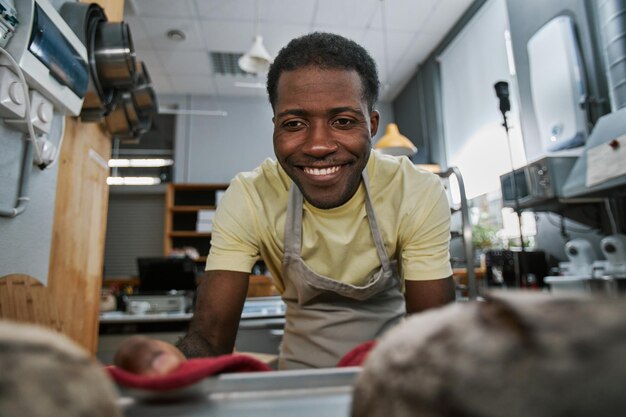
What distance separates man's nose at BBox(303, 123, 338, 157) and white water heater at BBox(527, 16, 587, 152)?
98.2 inches

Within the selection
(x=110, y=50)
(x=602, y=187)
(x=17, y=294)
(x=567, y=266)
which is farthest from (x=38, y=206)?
(x=567, y=266)

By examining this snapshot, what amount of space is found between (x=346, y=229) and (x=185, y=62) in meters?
4.98

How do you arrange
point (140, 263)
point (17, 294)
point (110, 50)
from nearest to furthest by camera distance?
point (17, 294), point (110, 50), point (140, 263)

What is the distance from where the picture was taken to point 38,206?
1.31m

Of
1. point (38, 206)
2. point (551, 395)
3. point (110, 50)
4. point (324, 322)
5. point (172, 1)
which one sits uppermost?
point (172, 1)

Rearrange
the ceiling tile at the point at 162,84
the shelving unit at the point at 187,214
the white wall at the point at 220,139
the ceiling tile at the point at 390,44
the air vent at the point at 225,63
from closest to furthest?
the ceiling tile at the point at 390,44 < the air vent at the point at 225,63 < the shelving unit at the point at 187,214 < the ceiling tile at the point at 162,84 < the white wall at the point at 220,139

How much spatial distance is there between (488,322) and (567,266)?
112 inches

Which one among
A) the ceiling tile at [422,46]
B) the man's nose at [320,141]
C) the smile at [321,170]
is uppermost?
the ceiling tile at [422,46]

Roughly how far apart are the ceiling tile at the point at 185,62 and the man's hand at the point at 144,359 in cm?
528

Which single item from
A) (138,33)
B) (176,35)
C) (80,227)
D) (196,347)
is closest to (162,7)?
(176,35)

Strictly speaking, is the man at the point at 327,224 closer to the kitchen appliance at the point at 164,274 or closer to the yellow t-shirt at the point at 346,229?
the yellow t-shirt at the point at 346,229

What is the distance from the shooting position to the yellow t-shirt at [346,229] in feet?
3.54

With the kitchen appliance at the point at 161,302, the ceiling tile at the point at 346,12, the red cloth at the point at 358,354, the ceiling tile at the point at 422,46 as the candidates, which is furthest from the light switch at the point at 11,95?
the ceiling tile at the point at 422,46

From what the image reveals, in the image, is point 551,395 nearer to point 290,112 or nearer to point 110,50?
point 290,112
